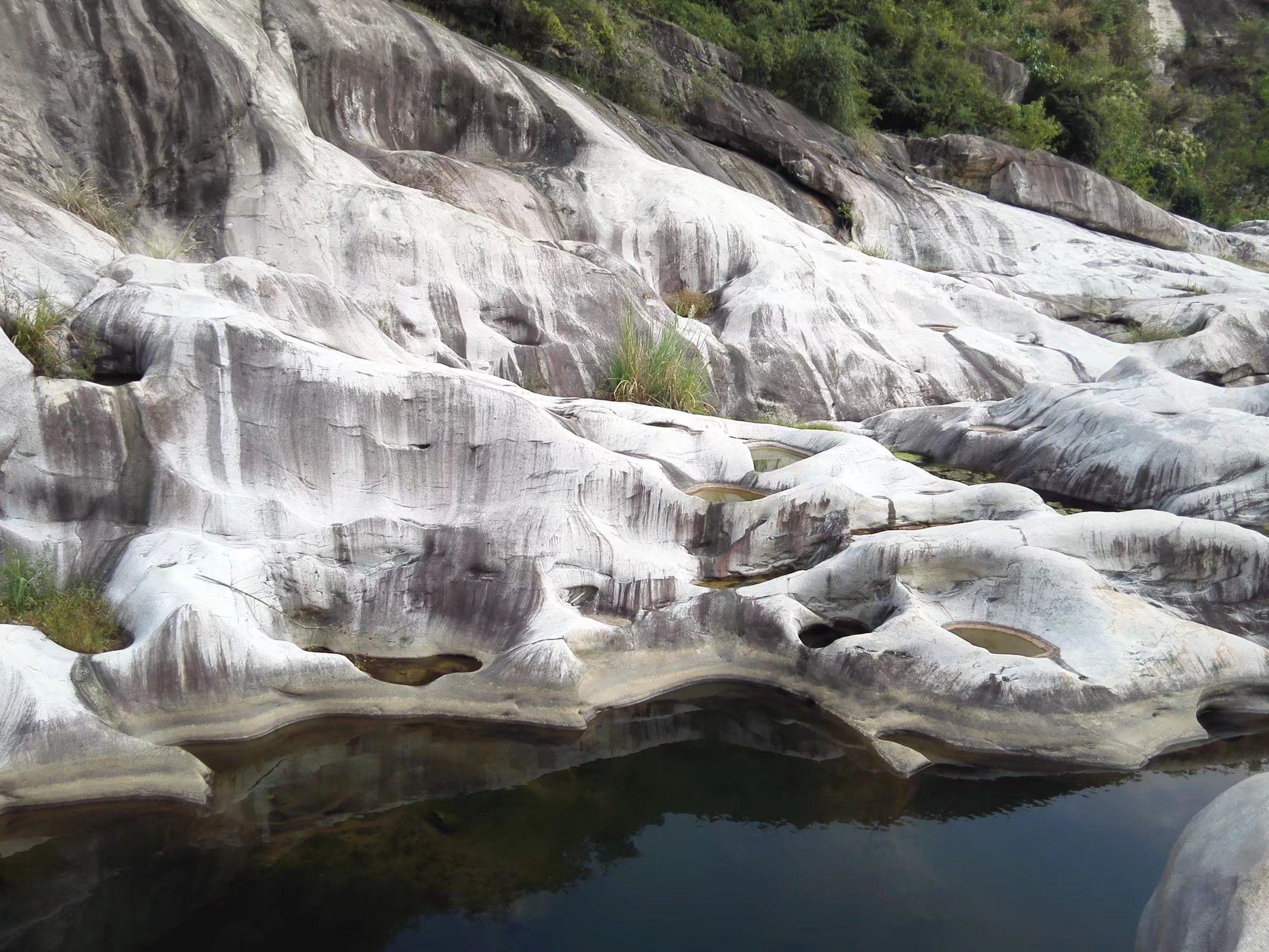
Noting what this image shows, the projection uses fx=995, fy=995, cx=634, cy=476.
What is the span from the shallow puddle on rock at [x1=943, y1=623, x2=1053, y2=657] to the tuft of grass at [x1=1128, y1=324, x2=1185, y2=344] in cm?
1082

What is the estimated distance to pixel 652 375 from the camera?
475 inches

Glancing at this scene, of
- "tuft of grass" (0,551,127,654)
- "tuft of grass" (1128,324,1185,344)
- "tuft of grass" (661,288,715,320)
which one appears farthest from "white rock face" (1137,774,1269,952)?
"tuft of grass" (1128,324,1185,344)

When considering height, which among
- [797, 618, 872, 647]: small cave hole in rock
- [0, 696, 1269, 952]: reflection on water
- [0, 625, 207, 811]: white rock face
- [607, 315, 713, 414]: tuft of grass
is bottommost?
[0, 696, 1269, 952]: reflection on water

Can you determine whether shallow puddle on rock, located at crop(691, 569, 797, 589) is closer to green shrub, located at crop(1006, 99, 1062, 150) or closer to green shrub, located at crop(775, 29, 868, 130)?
green shrub, located at crop(775, 29, 868, 130)

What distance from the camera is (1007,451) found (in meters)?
11.8

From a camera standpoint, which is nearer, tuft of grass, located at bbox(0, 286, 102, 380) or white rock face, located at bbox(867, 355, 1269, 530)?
tuft of grass, located at bbox(0, 286, 102, 380)

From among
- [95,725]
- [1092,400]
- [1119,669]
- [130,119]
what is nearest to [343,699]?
[95,725]

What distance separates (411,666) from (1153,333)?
14592 mm

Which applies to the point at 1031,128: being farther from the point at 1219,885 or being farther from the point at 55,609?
the point at 1219,885

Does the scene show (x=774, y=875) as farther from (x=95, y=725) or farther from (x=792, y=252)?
(x=792, y=252)

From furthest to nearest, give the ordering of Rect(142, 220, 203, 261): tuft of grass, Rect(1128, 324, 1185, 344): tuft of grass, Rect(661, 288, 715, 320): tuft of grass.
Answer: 1. Rect(1128, 324, 1185, 344): tuft of grass
2. Rect(661, 288, 715, 320): tuft of grass
3. Rect(142, 220, 203, 261): tuft of grass

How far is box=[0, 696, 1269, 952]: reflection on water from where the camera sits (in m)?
5.16

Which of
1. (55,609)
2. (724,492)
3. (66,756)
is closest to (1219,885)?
(66,756)

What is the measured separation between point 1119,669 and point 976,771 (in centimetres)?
135
